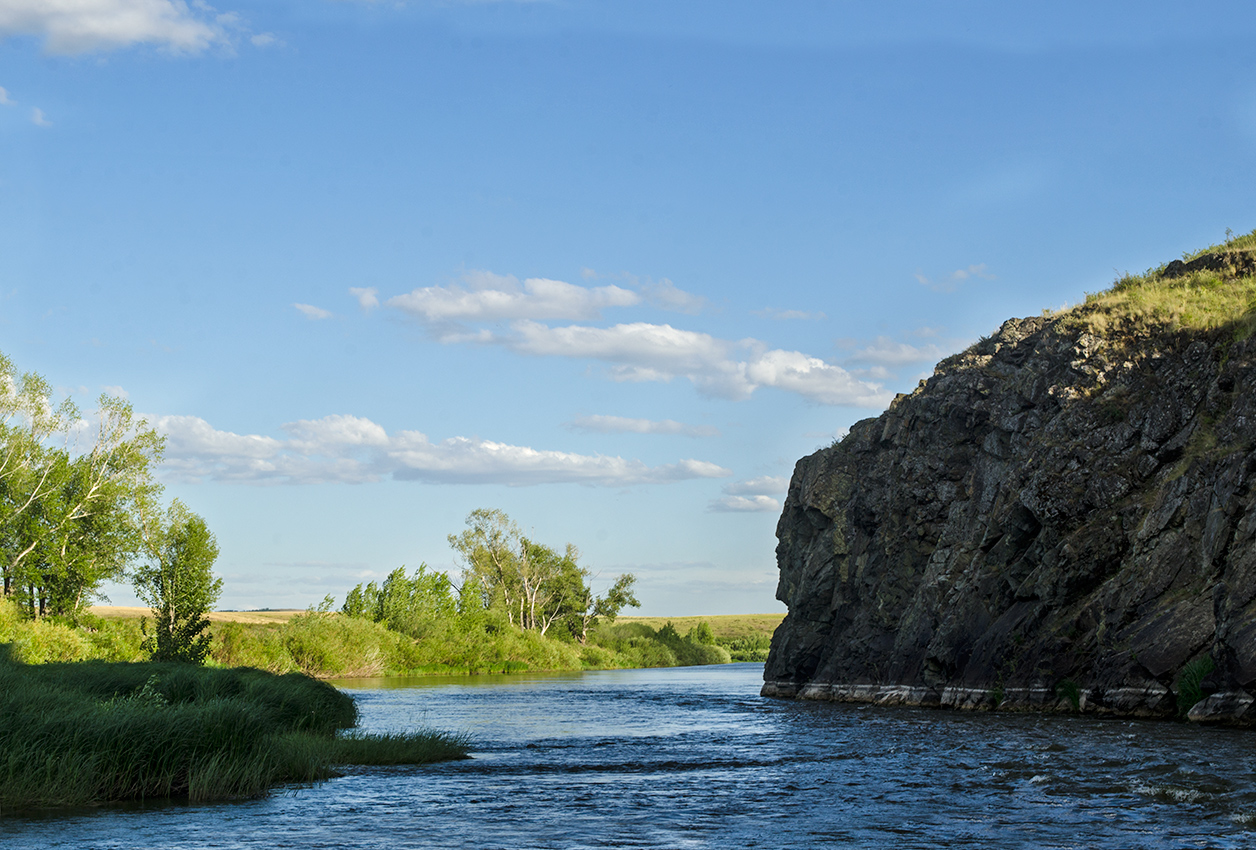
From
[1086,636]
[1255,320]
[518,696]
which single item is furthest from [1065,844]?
[518,696]

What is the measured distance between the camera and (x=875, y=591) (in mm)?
62594

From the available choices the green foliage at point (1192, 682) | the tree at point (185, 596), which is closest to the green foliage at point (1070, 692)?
the green foliage at point (1192, 682)

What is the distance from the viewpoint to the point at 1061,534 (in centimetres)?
4469

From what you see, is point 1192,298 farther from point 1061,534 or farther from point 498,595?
point 498,595

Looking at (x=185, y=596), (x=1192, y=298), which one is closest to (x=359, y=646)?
(x=185, y=596)

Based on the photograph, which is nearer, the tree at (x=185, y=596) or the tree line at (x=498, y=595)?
the tree at (x=185, y=596)

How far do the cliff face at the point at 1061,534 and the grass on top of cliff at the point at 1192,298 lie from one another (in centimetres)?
64

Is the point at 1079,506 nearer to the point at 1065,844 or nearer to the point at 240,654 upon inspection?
the point at 1065,844

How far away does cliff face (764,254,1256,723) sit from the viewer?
35.3m

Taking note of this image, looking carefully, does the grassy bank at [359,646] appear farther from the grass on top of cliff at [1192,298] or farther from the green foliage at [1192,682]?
the grass on top of cliff at [1192,298]

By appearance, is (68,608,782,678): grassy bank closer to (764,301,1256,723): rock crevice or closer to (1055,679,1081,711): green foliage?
(764,301,1256,723): rock crevice

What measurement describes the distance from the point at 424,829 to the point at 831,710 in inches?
1468

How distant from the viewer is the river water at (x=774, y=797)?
17047mm

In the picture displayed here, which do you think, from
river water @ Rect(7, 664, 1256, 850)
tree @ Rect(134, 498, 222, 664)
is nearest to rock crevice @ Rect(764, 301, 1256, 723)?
river water @ Rect(7, 664, 1256, 850)
